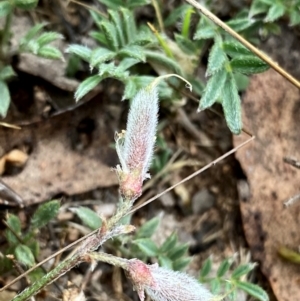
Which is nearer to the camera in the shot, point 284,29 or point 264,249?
point 264,249

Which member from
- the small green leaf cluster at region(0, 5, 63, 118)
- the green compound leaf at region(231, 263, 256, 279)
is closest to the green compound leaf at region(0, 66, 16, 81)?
the small green leaf cluster at region(0, 5, 63, 118)

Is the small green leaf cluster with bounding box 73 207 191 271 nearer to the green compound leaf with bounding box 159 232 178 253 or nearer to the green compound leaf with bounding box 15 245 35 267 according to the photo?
the green compound leaf with bounding box 159 232 178 253

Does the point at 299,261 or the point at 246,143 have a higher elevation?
the point at 246,143

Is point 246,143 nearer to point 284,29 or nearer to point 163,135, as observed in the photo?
point 163,135

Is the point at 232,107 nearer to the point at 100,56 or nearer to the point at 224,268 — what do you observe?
the point at 100,56

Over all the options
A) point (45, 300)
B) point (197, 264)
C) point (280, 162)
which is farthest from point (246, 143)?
point (45, 300)

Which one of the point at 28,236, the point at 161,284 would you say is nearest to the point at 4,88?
the point at 28,236
